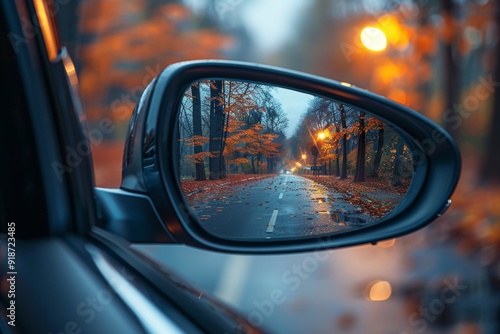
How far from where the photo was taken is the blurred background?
10.6ft

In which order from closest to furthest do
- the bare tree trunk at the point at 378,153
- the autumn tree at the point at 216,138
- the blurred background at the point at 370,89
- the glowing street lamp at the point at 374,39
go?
the autumn tree at the point at 216,138 → the bare tree trunk at the point at 378,153 → the blurred background at the point at 370,89 → the glowing street lamp at the point at 374,39

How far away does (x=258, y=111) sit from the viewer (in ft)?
4.51

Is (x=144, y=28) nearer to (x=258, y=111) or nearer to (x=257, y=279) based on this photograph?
(x=257, y=279)

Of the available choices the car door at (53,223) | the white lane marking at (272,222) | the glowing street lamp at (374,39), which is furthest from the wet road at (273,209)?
the glowing street lamp at (374,39)

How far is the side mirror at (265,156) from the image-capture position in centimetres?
137

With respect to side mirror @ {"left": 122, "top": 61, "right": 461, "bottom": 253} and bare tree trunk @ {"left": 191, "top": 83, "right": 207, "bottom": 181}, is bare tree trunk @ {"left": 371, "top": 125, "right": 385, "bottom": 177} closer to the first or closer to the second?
side mirror @ {"left": 122, "top": 61, "right": 461, "bottom": 253}

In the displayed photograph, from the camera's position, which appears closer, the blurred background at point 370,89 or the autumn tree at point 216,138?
the autumn tree at point 216,138

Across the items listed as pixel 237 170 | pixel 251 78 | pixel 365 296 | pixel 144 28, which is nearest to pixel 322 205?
pixel 237 170

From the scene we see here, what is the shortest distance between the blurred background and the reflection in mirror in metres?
0.61

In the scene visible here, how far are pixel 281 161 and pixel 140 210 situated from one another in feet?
1.24
